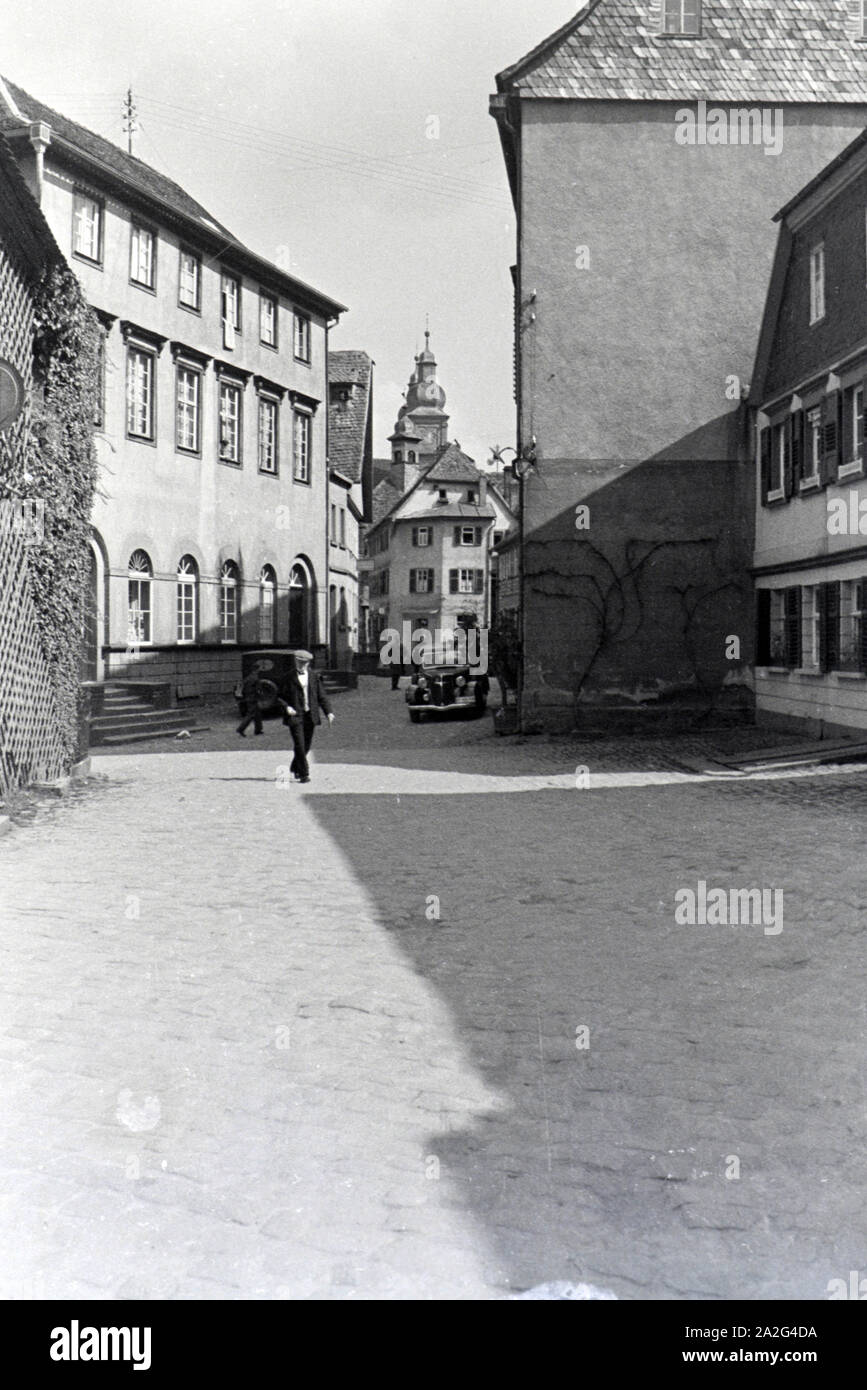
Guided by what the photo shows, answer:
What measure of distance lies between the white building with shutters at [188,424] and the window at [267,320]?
51 mm

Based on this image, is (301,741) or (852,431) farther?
(852,431)

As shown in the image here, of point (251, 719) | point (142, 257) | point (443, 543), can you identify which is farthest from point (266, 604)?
point (443, 543)

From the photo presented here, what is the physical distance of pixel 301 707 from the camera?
598 inches

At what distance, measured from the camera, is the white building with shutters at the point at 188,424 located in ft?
85.8

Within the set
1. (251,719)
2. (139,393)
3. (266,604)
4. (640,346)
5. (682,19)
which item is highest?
(682,19)

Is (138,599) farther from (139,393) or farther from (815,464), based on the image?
(815,464)

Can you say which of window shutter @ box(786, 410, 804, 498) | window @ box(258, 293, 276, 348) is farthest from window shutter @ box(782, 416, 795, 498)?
window @ box(258, 293, 276, 348)

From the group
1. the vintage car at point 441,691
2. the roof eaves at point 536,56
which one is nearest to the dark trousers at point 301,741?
the vintage car at point 441,691

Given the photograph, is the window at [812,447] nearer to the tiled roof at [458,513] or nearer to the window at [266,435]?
the window at [266,435]

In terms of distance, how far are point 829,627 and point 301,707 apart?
7939mm

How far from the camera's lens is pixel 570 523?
71.4 feet

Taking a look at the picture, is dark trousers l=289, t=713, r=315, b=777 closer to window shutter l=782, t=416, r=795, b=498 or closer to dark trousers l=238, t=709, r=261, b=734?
dark trousers l=238, t=709, r=261, b=734
